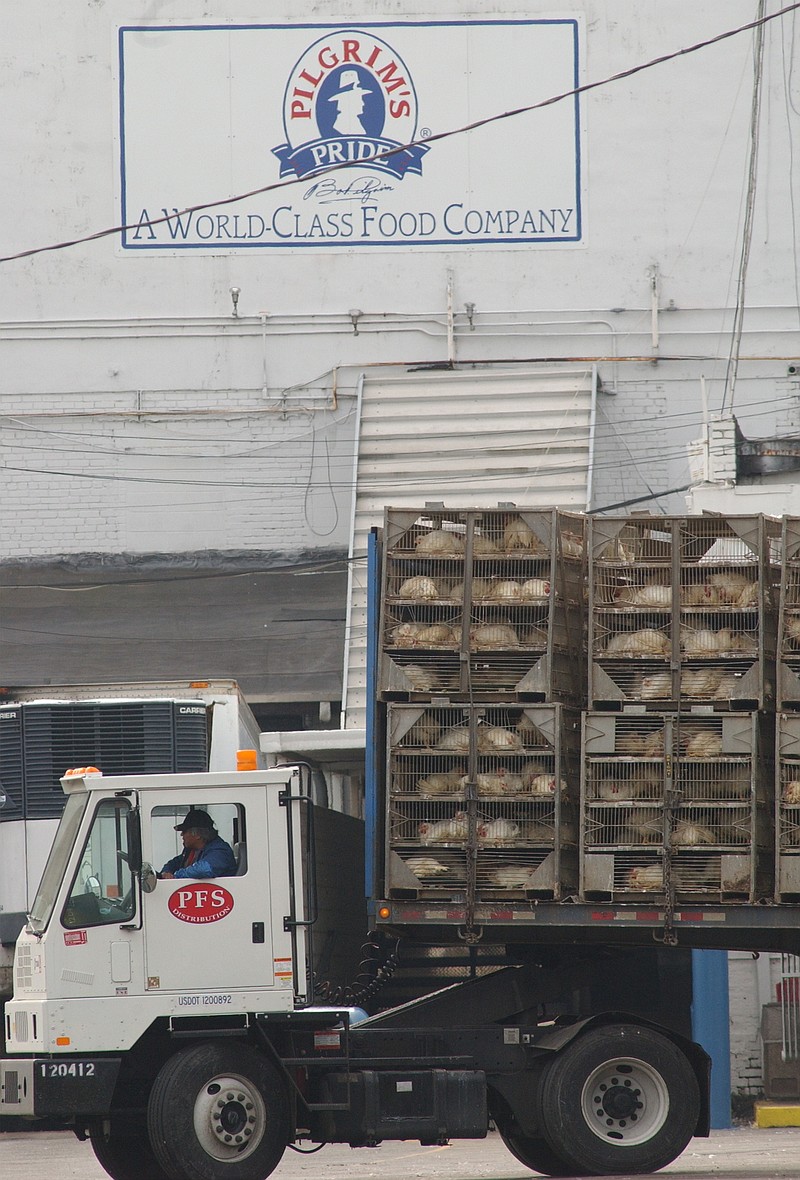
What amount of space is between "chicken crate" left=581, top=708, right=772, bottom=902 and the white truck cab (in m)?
1.93

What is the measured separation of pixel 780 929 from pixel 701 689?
161cm

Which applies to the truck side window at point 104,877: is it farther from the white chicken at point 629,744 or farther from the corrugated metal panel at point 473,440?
the corrugated metal panel at point 473,440

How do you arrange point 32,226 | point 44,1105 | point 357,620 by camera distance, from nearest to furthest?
point 44,1105 → point 357,620 → point 32,226

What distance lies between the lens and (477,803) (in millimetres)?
10234

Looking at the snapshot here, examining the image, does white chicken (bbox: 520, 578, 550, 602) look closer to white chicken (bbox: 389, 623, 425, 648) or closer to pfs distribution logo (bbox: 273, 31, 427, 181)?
white chicken (bbox: 389, 623, 425, 648)

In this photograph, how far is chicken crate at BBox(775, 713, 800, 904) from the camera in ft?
32.9

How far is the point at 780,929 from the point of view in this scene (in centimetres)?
1030

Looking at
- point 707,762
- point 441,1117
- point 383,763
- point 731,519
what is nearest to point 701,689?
point 707,762

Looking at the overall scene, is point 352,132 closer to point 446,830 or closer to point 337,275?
point 337,275

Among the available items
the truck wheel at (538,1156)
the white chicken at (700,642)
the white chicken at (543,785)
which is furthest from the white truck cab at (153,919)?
the white chicken at (700,642)

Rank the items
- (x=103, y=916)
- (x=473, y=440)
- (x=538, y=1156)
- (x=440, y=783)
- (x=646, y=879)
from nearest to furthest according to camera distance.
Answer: (x=103, y=916)
(x=646, y=879)
(x=440, y=783)
(x=538, y=1156)
(x=473, y=440)

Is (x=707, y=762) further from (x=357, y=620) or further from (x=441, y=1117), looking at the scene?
(x=357, y=620)

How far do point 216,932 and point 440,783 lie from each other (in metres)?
Result: 1.69
